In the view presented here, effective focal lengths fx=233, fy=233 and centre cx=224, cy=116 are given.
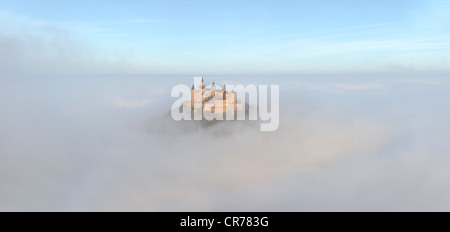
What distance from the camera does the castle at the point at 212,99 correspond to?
242 ft

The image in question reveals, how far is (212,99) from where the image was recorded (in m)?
74.3

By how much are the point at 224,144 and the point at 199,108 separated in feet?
52.9

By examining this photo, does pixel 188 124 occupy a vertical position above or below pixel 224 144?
above

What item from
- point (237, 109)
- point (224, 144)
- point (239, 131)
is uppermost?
point (237, 109)

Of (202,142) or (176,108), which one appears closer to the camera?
(202,142)

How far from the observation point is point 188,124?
8225cm

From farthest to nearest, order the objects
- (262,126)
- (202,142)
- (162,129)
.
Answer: (262,126) < (162,129) < (202,142)

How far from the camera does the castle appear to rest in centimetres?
7362

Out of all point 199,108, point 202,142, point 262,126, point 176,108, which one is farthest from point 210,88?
point 262,126

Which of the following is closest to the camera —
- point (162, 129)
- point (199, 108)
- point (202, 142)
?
point (199, 108)

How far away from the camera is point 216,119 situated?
7700 centimetres

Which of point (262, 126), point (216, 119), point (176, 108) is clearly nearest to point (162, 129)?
point (176, 108)

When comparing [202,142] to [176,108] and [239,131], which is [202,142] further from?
[176,108]

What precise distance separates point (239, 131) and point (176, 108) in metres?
29.1
